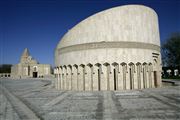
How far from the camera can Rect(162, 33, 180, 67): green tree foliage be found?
3997 centimetres

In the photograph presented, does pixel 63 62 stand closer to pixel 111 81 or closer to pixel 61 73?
pixel 61 73

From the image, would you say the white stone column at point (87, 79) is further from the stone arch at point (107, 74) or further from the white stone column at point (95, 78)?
the stone arch at point (107, 74)

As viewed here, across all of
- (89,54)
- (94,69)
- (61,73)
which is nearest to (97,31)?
(89,54)

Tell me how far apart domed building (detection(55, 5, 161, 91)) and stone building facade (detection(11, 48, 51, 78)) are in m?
60.6

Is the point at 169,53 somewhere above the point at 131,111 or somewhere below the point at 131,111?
above

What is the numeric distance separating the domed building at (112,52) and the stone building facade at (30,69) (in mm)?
60600

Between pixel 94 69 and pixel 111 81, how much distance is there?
2028mm

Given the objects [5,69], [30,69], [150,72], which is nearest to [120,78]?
[150,72]

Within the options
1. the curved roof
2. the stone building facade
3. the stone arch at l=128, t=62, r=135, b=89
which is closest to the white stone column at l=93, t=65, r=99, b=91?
the curved roof

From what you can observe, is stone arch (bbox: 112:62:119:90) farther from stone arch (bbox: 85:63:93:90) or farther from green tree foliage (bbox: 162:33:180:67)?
green tree foliage (bbox: 162:33:180:67)

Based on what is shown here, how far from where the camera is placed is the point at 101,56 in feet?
55.0

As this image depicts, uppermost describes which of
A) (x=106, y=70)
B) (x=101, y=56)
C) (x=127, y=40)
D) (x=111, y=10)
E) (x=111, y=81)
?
(x=111, y=10)

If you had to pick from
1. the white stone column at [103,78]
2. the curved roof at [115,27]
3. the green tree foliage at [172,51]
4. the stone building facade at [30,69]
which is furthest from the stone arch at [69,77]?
the stone building facade at [30,69]

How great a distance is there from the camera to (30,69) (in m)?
75.2
